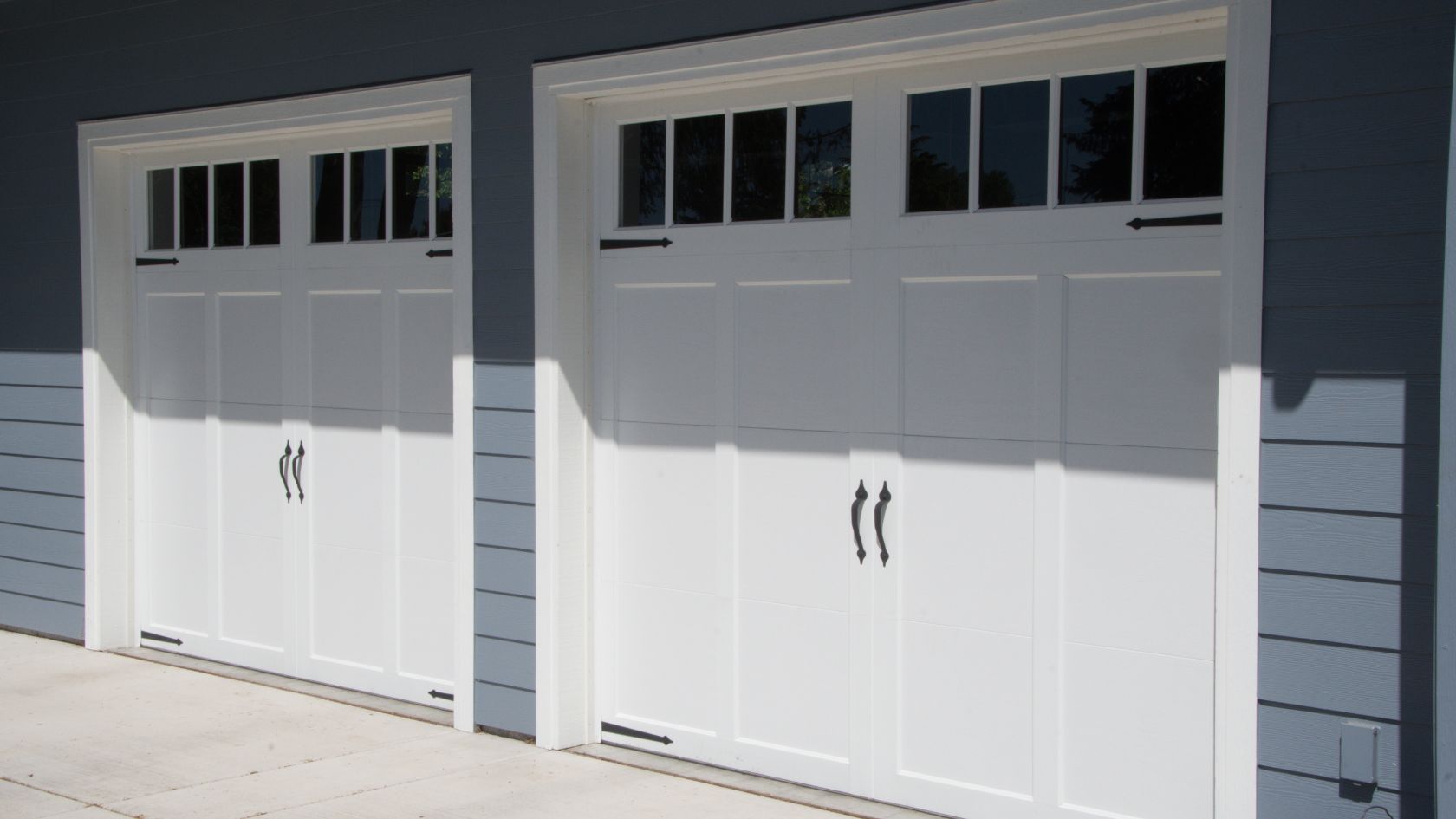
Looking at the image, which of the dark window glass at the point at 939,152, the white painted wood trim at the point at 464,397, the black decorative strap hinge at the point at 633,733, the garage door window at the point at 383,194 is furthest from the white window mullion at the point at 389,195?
the dark window glass at the point at 939,152

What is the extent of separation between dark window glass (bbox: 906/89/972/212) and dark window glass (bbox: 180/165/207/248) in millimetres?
3415

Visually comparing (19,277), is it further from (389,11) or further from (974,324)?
(974,324)

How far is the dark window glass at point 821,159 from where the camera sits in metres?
4.21

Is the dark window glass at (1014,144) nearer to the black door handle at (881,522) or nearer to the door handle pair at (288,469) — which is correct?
the black door handle at (881,522)

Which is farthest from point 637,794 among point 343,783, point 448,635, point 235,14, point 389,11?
point 235,14

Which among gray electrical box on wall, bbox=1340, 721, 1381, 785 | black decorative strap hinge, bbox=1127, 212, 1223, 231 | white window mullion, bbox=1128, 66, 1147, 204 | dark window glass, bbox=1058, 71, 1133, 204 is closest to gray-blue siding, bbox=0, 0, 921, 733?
dark window glass, bbox=1058, 71, 1133, 204

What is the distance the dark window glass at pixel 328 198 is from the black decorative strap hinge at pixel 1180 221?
325cm

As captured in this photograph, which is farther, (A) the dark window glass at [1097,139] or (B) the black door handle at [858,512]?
(B) the black door handle at [858,512]

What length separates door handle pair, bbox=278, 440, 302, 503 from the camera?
223 inches

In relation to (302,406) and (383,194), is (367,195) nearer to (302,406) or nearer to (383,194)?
(383,194)

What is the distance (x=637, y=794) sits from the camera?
423cm

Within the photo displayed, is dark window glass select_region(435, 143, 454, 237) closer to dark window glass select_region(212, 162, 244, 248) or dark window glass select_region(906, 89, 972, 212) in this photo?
dark window glass select_region(212, 162, 244, 248)

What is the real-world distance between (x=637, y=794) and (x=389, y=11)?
2.95 m

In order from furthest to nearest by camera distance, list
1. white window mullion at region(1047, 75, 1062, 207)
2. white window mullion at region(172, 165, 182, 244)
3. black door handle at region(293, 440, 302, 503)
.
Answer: white window mullion at region(172, 165, 182, 244)
black door handle at region(293, 440, 302, 503)
white window mullion at region(1047, 75, 1062, 207)
